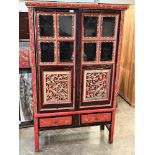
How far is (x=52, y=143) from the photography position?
293 cm

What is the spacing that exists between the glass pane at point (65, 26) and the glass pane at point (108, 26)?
40 cm

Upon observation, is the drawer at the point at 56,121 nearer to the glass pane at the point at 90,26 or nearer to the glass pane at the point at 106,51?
the glass pane at the point at 106,51

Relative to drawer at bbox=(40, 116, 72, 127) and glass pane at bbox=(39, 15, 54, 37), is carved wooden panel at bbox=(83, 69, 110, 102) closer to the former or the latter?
drawer at bbox=(40, 116, 72, 127)

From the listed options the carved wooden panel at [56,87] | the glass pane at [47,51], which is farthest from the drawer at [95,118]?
the glass pane at [47,51]

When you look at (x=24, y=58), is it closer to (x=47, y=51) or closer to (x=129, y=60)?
(x=47, y=51)

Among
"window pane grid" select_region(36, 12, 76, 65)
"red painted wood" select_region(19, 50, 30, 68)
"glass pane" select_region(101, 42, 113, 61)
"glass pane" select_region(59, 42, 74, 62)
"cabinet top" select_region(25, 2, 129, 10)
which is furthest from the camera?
"red painted wood" select_region(19, 50, 30, 68)

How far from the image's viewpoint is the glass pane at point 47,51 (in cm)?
242

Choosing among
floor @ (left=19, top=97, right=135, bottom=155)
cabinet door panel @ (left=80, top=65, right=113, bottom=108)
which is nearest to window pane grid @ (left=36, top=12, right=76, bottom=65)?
cabinet door panel @ (left=80, top=65, right=113, bottom=108)

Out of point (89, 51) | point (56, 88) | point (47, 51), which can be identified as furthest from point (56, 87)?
point (89, 51)

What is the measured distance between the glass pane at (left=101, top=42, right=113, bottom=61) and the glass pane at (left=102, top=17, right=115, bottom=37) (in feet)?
0.36

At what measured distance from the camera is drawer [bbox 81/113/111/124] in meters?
2.77

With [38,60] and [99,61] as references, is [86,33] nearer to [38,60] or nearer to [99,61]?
[99,61]

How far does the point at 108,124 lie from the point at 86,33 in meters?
1.29
